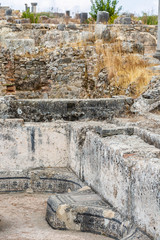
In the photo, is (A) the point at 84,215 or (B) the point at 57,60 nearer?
(A) the point at 84,215

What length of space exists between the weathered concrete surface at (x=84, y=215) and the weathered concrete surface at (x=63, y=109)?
1.26 metres

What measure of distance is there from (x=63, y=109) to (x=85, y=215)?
1582 mm

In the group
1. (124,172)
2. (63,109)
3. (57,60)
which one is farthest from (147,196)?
(57,60)

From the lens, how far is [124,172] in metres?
2.58

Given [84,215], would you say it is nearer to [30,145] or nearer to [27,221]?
[27,221]

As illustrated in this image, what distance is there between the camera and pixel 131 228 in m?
2.45

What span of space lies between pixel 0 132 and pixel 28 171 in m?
0.53

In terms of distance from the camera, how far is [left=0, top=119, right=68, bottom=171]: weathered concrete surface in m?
3.92

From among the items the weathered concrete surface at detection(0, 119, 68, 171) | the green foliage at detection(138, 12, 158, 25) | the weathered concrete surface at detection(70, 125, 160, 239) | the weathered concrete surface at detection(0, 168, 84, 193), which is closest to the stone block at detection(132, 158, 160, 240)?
the weathered concrete surface at detection(70, 125, 160, 239)

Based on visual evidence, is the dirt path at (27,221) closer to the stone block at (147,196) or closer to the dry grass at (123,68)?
the stone block at (147,196)

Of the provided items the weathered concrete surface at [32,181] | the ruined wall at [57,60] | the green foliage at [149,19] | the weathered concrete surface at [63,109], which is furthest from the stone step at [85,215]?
the green foliage at [149,19]

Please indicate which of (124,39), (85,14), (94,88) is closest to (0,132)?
(94,88)

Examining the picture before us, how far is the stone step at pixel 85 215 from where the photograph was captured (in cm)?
269

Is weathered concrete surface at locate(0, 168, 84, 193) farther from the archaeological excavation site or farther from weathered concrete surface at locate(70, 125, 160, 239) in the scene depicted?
weathered concrete surface at locate(70, 125, 160, 239)
